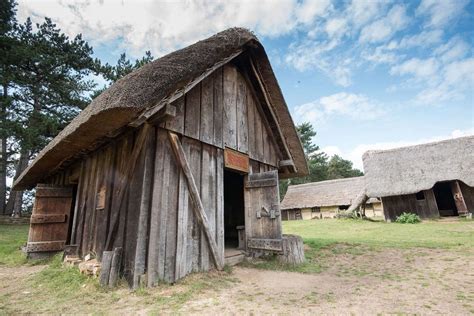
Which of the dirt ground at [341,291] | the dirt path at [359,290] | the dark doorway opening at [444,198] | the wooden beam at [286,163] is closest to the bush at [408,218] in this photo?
the dark doorway opening at [444,198]

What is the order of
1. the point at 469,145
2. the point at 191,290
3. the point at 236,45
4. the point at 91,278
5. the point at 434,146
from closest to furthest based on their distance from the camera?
1. the point at 191,290
2. the point at 91,278
3. the point at 236,45
4. the point at 469,145
5. the point at 434,146

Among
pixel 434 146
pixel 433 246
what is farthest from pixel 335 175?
pixel 433 246

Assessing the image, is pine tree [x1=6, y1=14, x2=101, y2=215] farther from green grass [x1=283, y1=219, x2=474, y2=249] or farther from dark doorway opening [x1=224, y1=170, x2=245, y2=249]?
green grass [x1=283, y1=219, x2=474, y2=249]

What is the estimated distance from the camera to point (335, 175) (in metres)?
41.4

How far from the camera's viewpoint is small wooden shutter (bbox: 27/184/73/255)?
6492 millimetres

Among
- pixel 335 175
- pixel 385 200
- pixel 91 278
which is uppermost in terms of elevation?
pixel 335 175

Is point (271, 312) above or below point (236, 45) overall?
below

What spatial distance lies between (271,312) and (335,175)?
137ft

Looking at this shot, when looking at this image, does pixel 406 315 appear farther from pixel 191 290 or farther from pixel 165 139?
pixel 165 139

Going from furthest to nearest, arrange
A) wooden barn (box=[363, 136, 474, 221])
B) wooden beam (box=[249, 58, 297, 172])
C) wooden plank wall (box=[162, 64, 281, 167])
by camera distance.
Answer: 1. wooden barn (box=[363, 136, 474, 221])
2. wooden beam (box=[249, 58, 297, 172])
3. wooden plank wall (box=[162, 64, 281, 167])

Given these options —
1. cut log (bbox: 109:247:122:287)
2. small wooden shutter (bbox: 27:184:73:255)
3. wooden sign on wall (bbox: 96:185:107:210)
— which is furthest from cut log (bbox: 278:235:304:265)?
small wooden shutter (bbox: 27:184:73:255)

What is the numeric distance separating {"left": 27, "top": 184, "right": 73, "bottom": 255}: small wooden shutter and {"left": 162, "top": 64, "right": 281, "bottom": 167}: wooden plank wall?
480 cm

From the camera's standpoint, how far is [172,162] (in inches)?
171

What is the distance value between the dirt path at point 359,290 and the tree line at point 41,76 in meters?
14.2
